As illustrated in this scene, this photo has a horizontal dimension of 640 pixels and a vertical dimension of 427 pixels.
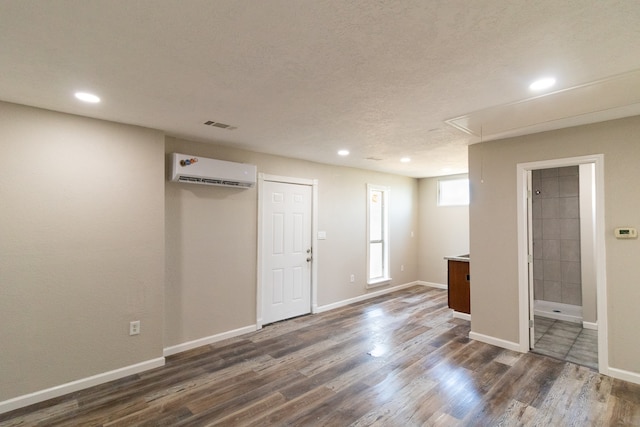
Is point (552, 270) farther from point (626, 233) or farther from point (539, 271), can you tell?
point (626, 233)

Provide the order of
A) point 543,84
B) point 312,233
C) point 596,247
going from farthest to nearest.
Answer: point 312,233 → point 596,247 → point 543,84

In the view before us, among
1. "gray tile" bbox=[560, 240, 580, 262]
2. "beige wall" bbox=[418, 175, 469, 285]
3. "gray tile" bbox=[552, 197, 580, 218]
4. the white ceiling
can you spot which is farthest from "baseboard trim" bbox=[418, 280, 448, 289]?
the white ceiling

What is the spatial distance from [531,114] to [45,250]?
14.7ft

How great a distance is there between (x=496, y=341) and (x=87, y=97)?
4.80 m

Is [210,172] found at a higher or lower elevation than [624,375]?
higher

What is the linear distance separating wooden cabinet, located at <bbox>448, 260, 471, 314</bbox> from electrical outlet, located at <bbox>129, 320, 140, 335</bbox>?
4264mm

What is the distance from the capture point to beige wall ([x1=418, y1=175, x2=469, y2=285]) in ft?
21.4

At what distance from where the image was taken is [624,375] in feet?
9.25

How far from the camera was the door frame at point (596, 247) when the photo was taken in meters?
2.92

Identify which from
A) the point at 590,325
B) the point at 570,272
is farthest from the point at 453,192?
the point at 590,325

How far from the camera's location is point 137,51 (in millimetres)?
1753

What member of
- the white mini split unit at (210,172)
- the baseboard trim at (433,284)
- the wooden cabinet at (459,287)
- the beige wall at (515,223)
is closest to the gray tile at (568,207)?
the wooden cabinet at (459,287)

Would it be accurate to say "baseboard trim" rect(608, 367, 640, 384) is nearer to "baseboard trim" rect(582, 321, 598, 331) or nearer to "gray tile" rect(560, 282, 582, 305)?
"baseboard trim" rect(582, 321, 598, 331)

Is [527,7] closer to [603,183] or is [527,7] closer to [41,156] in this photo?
[603,183]
